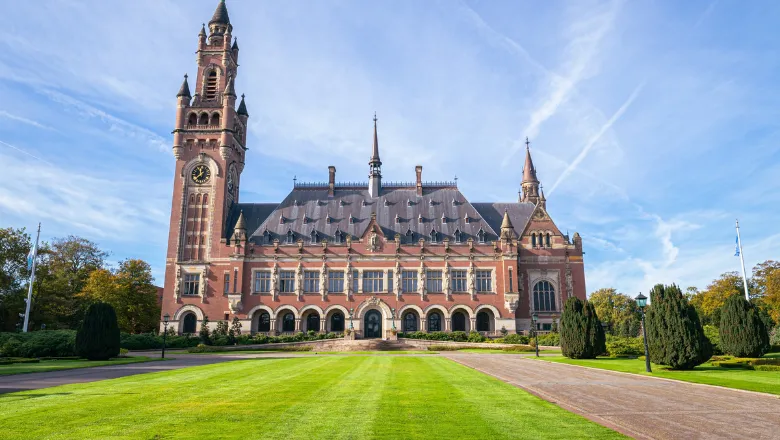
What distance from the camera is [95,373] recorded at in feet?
72.5

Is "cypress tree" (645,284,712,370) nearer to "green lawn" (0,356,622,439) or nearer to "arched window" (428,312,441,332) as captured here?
"green lawn" (0,356,622,439)

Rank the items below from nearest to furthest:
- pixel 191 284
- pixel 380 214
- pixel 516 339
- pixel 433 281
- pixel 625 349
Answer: pixel 625 349 < pixel 516 339 < pixel 191 284 < pixel 433 281 < pixel 380 214

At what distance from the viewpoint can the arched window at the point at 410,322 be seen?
205 feet

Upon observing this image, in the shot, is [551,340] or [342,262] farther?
[342,262]

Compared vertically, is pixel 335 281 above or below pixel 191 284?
above

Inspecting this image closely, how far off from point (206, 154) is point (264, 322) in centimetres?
2250

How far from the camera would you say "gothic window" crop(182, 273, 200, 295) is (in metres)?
62.3

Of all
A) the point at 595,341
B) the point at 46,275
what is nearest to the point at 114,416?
the point at 595,341

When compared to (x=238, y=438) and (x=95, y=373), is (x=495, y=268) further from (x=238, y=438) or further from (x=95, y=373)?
(x=238, y=438)

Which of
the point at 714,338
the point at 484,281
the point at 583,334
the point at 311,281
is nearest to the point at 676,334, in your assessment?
the point at 583,334

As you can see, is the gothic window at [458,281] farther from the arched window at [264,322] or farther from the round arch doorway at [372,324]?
the arched window at [264,322]

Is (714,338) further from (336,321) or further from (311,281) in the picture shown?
(311,281)

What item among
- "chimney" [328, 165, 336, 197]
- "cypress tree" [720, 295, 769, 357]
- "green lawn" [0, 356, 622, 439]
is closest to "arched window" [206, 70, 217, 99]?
"chimney" [328, 165, 336, 197]

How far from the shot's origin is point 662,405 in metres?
13.3
